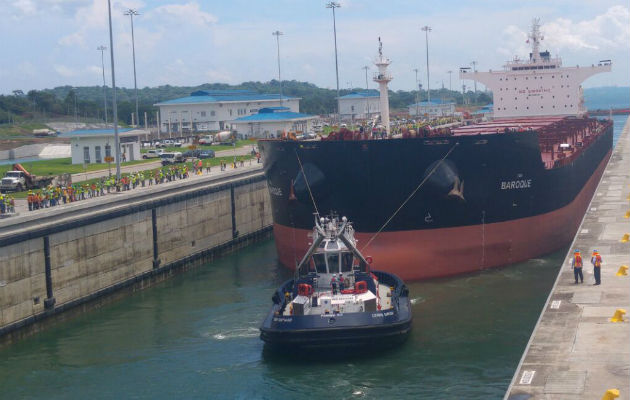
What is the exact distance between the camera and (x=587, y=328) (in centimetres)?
1756

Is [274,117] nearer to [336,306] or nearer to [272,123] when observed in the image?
[272,123]

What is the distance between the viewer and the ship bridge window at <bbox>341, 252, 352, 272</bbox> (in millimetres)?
22792

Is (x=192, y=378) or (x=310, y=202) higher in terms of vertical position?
(x=310, y=202)

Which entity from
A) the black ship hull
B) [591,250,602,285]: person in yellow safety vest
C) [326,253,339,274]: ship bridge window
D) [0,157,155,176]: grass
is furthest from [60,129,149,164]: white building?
[591,250,602,285]: person in yellow safety vest

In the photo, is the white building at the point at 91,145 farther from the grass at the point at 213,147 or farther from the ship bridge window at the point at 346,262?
the ship bridge window at the point at 346,262

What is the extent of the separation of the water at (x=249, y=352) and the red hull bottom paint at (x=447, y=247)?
53 centimetres

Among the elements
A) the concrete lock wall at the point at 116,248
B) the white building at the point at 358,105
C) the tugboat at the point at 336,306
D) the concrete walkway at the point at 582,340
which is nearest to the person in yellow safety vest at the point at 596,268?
the concrete walkway at the point at 582,340

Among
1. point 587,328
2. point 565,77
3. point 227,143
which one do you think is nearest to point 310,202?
point 587,328

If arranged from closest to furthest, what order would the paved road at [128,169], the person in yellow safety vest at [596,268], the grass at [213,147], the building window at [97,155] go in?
the person in yellow safety vest at [596,268] < the paved road at [128,169] < the building window at [97,155] < the grass at [213,147]

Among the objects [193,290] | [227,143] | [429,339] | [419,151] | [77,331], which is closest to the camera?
[429,339]

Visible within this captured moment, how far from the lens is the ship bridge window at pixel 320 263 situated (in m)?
22.8

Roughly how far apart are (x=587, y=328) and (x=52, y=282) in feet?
56.8

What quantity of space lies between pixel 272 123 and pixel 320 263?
5988 centimetres

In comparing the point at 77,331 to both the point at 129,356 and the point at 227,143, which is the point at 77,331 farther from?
the point at 227,143
